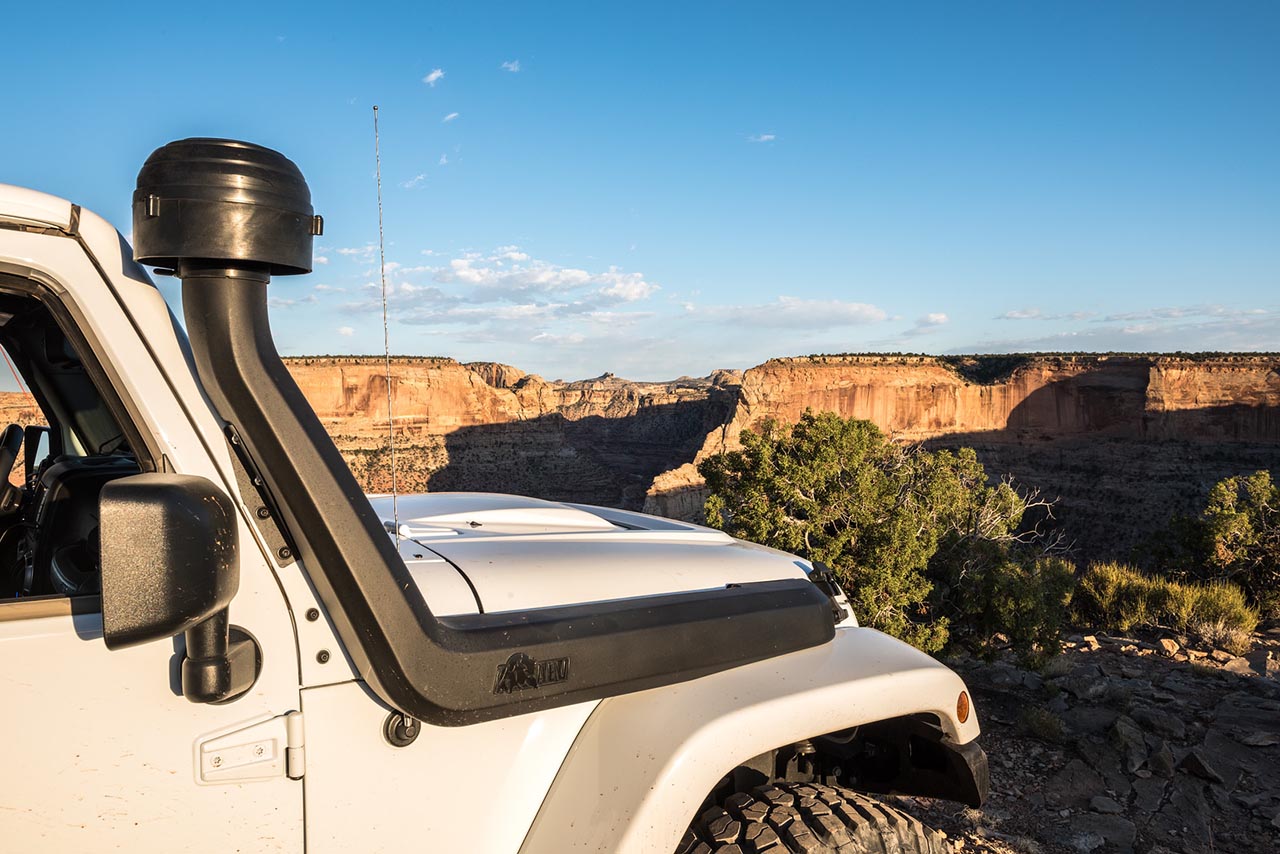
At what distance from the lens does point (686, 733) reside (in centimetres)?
188

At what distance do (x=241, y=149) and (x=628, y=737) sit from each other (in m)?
1.55

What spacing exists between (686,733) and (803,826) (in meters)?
A: 0.49

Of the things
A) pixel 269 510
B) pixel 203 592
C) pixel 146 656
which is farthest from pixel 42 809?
pixel 269 510

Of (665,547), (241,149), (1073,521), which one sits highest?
(241,149)

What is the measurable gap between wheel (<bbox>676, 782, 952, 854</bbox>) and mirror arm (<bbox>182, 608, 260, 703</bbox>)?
1186mm

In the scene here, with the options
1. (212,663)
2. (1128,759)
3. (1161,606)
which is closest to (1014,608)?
(1128,759)

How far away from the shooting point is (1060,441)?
52844 mm

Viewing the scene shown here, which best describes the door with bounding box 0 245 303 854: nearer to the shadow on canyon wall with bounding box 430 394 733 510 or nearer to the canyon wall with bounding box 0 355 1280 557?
the canyon wall with bounding box 0 355 1280 557

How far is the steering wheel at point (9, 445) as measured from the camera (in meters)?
2.19

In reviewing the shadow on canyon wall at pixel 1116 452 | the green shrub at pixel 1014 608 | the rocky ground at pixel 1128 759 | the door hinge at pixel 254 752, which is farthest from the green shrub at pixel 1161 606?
the shadow on canyon wall at pixel 1116 452

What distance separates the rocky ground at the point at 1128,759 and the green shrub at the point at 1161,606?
1343 mm

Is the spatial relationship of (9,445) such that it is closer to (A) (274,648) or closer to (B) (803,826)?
(A) (274,648)

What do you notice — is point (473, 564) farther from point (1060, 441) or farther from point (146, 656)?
point (1060, 441)

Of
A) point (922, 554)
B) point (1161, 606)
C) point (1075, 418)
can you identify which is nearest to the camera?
point (922, 554)
